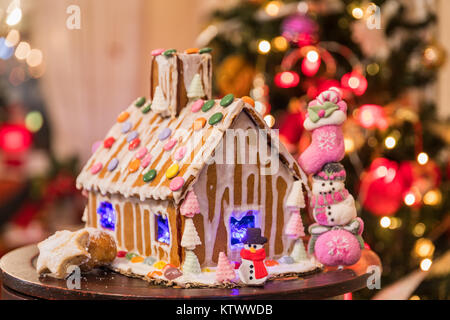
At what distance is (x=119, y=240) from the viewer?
212 cm

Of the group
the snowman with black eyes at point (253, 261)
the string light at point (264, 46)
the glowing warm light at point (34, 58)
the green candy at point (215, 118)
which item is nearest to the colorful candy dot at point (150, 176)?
the green candy at point (215, 118)

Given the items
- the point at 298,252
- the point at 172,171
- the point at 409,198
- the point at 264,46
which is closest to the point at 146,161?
the point at 172,171

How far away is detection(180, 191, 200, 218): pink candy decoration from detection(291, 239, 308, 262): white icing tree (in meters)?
0.35

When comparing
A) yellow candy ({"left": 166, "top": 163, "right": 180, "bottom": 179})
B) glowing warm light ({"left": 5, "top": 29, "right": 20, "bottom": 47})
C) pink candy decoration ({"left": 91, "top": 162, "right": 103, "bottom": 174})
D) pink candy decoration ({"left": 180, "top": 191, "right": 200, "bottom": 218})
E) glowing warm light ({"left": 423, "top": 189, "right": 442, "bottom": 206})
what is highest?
glowing warm light ({"left": 5, "top": 29, "right": 20, "bottom": 47})

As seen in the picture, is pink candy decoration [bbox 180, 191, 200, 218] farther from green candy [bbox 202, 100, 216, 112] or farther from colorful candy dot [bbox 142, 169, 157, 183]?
green candy [bbox 202, 100, 216, 112]

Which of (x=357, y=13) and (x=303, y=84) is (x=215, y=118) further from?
(x=303, y=84)

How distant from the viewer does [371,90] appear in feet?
10.9

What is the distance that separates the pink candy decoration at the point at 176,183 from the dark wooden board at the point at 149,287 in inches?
10.1

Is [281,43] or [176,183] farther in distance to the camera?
[281,43]

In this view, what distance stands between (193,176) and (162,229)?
0.76 feet

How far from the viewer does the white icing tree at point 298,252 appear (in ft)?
6.53

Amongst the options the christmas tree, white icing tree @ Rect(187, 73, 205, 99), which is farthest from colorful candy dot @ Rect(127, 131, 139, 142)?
the christmas tree

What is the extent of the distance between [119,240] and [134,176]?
240 millimetres

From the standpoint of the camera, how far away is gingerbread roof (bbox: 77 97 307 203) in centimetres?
184
